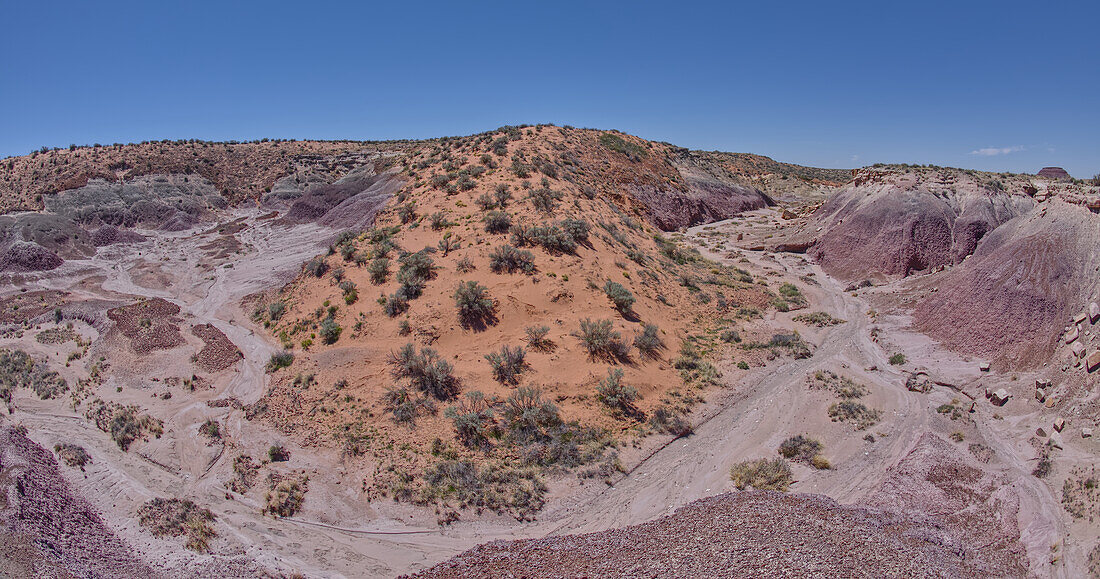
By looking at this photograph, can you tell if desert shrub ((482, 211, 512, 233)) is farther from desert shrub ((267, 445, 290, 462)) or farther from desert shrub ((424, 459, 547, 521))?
desert shrub ((267, 445, 290, 462))

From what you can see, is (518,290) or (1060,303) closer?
(1060,303)

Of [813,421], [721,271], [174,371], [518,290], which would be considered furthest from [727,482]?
[174,371]

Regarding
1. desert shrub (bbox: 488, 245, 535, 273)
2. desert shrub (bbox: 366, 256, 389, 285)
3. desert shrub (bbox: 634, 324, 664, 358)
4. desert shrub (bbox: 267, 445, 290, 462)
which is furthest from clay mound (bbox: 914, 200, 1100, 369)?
desert shrub (bbox: 366, 256, 389, 285)

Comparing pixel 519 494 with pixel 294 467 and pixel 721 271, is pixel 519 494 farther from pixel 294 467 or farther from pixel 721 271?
pixel 721 271

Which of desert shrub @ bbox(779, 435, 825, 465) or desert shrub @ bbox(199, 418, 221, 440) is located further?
desert shrub @ bbox(199, 418, 221, 440)

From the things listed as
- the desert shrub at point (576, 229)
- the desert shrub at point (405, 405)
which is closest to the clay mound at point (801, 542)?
the desert shrub at point (405, 405)
